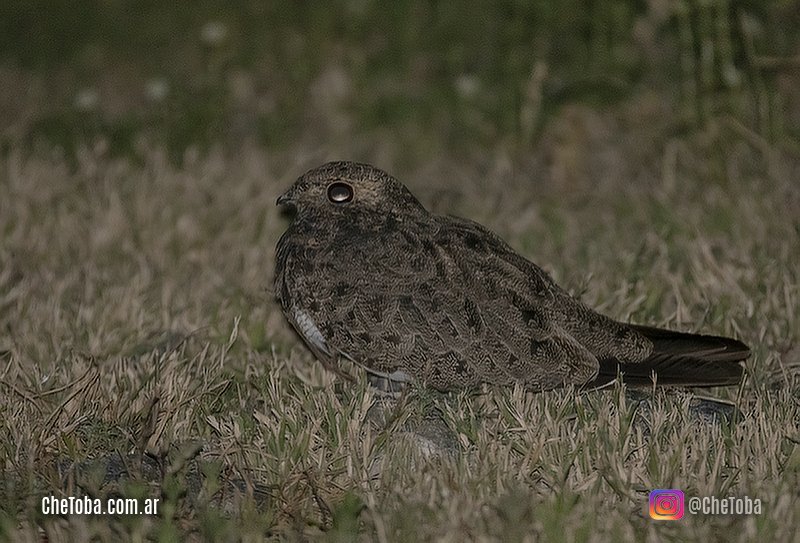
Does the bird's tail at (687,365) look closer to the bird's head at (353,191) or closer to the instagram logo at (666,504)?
the instagram logo at (666,504)

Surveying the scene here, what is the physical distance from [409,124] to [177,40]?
85.2 inches

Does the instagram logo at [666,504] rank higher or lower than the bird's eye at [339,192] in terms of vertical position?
lower

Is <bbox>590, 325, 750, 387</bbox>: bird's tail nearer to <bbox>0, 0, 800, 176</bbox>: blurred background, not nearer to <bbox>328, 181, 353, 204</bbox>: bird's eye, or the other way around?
<bbox>328, 181, 353, 204</bbox>: bird's eye

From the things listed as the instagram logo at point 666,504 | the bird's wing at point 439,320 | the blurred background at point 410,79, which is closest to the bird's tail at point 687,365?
the bird's wing at point 439,320

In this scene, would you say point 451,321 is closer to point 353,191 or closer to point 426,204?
point 353,191

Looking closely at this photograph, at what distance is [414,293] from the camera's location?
147 inches

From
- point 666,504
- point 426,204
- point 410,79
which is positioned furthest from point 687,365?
point 410,79

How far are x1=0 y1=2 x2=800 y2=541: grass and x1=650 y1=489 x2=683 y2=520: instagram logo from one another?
0.15 ft

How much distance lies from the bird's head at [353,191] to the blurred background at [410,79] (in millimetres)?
2310

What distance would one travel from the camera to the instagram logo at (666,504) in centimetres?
308

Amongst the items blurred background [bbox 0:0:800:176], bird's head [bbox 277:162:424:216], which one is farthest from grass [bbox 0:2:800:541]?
bird's head [bbox 277:162:424:216]

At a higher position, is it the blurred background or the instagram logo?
the blurred background

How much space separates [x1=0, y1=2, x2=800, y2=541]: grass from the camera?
320cm

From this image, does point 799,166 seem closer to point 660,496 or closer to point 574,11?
point 574,11
